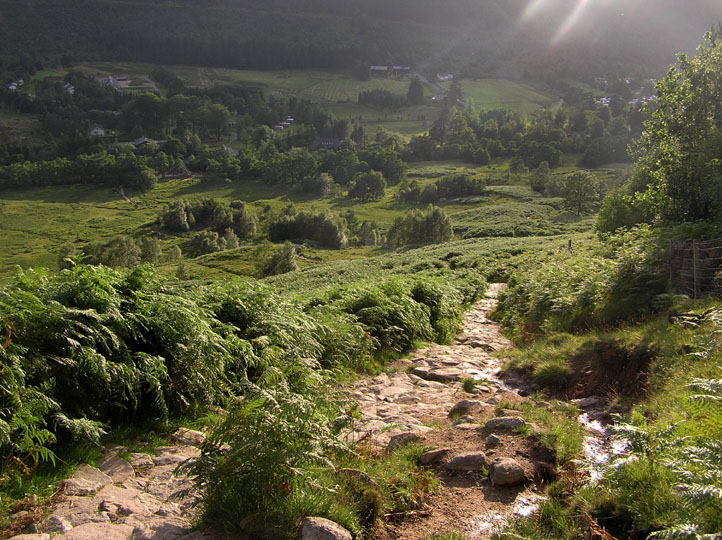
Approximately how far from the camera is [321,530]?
3969mm

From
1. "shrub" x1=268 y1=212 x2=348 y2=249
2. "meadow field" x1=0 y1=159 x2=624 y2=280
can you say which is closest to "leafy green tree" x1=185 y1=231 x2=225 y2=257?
"meadow field" x1=0 y1=159 x2=624 y2=280

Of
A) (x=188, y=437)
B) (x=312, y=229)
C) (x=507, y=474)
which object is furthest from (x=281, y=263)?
(x=507, y=474)

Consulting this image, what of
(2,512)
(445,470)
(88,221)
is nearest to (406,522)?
(445,470)

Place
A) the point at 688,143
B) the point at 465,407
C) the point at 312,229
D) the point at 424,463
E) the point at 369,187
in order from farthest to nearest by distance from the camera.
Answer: the point at 369,187, the point at 312,229, the point at 688,143, the point at 465,407, the point at 424,463

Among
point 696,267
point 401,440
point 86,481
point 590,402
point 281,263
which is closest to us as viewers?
point 86,481

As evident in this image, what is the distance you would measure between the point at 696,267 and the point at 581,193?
256 ft

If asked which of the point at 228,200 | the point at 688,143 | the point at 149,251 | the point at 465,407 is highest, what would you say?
the point at 688,143

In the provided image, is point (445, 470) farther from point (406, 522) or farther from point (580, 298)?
point (580, 298)

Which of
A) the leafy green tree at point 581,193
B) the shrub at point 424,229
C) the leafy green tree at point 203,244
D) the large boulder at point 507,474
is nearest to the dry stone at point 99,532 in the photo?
the large boulder at point 507,474

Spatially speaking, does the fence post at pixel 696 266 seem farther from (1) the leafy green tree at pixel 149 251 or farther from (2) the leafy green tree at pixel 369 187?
(2) the leafy green tree at pixel 369 187

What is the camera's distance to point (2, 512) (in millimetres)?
3979

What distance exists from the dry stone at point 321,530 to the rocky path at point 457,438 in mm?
570

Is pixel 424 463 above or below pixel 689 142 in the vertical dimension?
below

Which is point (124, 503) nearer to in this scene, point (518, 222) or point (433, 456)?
point (433, 456)
